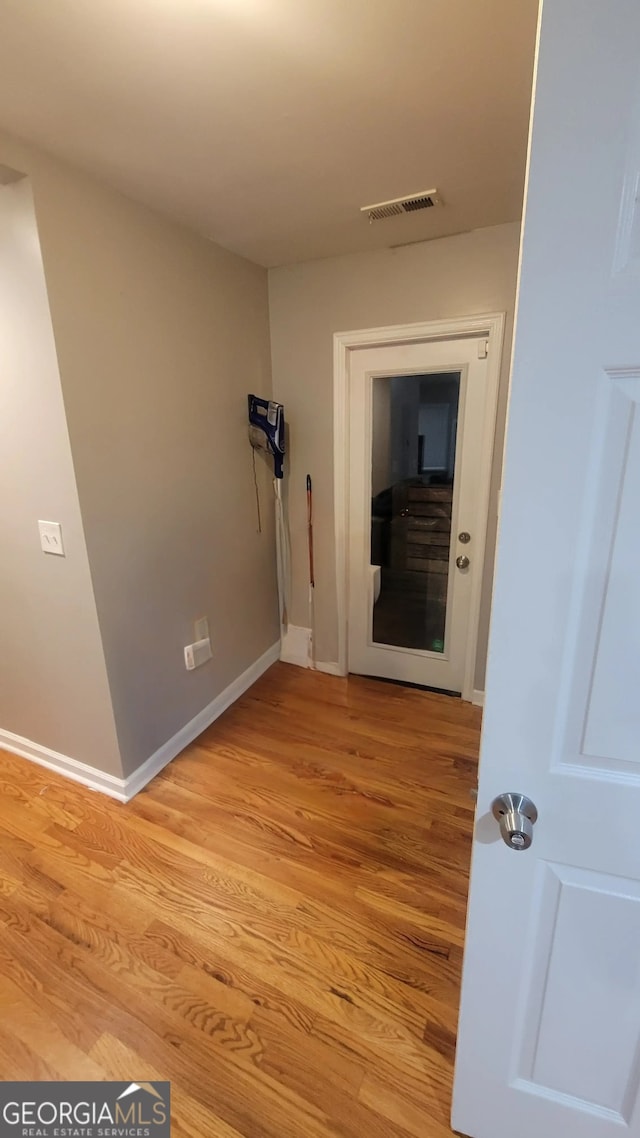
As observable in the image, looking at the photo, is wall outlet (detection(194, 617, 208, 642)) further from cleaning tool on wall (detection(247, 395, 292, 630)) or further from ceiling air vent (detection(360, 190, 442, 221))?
ceiling air vent (detection(360, 190, 442, 221))

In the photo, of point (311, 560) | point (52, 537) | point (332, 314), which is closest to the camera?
point (52, 537)

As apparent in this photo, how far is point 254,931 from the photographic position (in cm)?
148

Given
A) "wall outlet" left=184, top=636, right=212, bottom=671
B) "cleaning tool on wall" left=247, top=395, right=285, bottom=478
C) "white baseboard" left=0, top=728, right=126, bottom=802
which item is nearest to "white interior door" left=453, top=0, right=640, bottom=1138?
"white baseboard" left=0, top=728, right=126, bottom=802

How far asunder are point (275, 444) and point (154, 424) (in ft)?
2.54

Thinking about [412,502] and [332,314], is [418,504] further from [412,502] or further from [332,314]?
[332,314]

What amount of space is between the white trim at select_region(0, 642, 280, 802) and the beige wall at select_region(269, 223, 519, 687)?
863 millimetres

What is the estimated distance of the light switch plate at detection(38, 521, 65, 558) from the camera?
175 cm

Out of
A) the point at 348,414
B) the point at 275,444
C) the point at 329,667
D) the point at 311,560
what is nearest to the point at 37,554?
the point at 275,444

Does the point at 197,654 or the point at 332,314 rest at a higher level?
the point at 332,314

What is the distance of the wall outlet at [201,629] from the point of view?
2.35 metres

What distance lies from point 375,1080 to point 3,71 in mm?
2663

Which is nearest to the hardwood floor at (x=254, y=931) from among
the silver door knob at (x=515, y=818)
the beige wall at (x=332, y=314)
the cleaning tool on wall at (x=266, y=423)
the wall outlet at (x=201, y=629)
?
the wall outlet at (x=201, y=629)

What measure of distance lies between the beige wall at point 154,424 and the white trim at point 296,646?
0.46 metres

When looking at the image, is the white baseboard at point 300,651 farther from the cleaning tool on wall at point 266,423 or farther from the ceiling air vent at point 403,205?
the ceiling air vent at point 403,205
